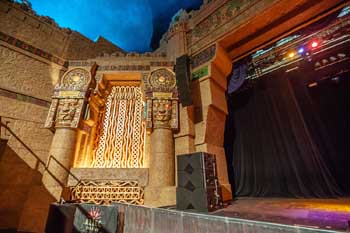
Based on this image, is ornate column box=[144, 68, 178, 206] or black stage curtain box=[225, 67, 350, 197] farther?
black stage curtain box=[225, 67, 350, 197]

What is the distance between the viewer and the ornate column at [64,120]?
4012 mm

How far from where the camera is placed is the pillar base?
380 cm

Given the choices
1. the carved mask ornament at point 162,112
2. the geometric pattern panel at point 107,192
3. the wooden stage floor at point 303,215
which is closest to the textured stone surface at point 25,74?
the geometric pattern panel at point 107,192

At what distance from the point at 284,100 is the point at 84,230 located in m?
6.15

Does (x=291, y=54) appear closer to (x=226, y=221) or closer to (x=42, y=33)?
(x=226, y=221)

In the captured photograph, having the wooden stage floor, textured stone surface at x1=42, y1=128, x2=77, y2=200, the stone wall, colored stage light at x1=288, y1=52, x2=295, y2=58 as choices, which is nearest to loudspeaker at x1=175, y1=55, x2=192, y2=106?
the wooden stage floor

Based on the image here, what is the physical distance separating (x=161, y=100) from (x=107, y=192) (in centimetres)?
265

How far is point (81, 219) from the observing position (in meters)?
2.76

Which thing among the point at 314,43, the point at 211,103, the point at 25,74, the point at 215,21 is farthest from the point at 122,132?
the point at 314,43

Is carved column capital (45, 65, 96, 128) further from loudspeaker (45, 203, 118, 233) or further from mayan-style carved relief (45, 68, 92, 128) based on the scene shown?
loudspeaker (45, 203, 118, 233)

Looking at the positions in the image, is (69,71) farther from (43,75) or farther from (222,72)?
(222,72)

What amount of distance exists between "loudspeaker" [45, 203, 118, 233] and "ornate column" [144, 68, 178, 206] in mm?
1323

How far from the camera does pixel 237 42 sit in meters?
4.91

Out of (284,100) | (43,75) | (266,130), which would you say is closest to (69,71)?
(43,75)
